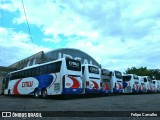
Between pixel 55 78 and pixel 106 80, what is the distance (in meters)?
7.59

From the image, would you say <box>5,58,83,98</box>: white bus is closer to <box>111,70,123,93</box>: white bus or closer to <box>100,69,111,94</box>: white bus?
<box>100,69,111,94</box>: white bus

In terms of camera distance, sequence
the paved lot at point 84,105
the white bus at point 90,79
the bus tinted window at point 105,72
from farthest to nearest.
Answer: the bus tinted window at point 105,72 < the white bus at point 90,79 < the paved lot at point 84,105

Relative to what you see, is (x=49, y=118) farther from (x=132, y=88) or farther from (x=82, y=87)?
(x=132, y=88)

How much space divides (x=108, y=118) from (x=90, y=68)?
13.4 m

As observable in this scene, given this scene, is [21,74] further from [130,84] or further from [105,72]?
[130,84]

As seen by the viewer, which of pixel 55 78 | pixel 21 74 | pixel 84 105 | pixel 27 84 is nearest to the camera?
pixel 84 105

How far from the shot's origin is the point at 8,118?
643 cm

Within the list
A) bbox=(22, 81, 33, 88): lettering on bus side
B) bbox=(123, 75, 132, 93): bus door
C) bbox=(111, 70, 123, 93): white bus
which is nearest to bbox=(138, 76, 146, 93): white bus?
bbox=(123, 75, 132, 93): bus door

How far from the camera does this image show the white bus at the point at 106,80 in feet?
74.5

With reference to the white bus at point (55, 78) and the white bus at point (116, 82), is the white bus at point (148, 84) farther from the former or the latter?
the white bus at point (55, 78)

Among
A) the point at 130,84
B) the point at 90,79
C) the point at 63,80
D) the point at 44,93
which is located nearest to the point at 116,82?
the point at 130,84

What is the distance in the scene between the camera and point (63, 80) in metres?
16.7

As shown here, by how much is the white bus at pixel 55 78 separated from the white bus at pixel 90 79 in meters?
0.94

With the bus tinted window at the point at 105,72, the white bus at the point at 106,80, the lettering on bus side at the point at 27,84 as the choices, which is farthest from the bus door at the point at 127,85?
the lettering on bus side at the point at 27,84
